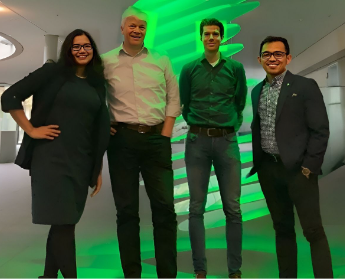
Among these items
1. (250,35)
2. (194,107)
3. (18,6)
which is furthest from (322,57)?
(18,6)

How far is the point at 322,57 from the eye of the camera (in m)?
5.29

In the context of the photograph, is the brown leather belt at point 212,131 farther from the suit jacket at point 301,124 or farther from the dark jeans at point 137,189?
the suit jacket at point 301,124

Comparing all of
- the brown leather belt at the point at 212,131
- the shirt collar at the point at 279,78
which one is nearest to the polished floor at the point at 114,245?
the brown leather belt at the point at 212,131

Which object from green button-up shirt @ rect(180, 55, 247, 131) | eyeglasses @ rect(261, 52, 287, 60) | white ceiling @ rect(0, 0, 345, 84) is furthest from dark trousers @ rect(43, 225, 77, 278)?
white ceiling @ rect(0, 0, 345, 84)

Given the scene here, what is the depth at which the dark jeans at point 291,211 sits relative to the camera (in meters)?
1.66

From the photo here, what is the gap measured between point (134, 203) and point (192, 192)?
1.41 ft

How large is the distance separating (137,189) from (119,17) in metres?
3.77

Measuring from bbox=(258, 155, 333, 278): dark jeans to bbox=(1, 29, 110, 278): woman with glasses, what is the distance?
40.3 inches

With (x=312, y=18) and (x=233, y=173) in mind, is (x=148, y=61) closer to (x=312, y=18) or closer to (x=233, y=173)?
(x=233, y=173)

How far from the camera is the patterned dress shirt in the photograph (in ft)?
5.81

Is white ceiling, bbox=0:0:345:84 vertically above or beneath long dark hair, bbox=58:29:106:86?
above

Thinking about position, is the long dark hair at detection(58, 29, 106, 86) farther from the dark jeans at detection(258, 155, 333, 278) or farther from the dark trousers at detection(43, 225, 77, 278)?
the dark jeans at detection(258, 155, 333, 278)

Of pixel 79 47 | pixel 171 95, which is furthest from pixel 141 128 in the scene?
pixel 79 47

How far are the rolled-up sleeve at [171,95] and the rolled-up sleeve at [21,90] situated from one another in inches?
29.4
